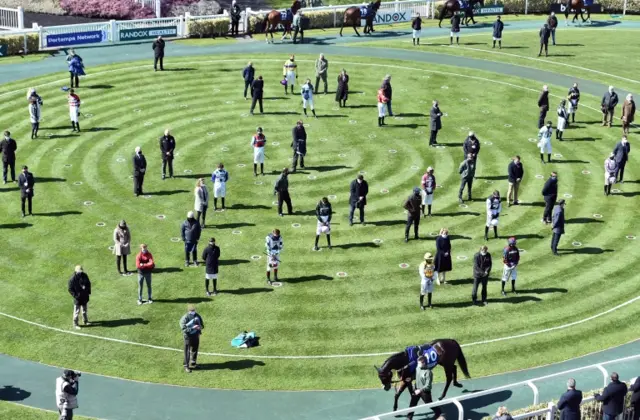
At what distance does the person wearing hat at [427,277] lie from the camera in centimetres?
2742

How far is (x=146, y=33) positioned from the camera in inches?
2298

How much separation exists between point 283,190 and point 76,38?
27.4m

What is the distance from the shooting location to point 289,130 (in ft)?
143

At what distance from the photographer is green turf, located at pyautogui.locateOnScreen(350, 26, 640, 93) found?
52.9 meters

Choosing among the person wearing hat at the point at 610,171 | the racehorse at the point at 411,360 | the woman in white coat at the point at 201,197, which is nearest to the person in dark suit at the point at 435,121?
the person wearing hat at the point at 610,171

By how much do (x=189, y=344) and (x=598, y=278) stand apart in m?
13.1

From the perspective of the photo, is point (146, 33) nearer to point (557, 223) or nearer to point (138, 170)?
point (138, 170)

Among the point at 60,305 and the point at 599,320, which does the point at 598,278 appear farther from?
the point at 60,305

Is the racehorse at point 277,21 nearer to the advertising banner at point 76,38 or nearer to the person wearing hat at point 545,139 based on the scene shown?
the advertising banner at point 76,38

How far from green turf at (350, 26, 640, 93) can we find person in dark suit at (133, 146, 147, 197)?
2556cm

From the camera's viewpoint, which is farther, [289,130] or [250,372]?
[289,130]

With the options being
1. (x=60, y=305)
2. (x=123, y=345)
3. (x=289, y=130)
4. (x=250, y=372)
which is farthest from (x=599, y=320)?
(x=289, y=130)

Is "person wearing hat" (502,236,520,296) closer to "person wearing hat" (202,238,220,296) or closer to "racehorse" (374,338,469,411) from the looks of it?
"racehorse" (374,338,469,411)

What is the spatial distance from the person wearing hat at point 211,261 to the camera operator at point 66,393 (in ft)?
23.2
